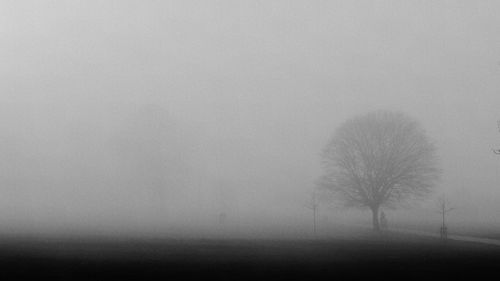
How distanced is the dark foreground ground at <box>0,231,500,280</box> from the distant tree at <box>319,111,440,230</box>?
83.6 feet

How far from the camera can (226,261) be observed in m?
32.0

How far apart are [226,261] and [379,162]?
140 feet

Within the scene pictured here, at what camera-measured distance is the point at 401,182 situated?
228 feet

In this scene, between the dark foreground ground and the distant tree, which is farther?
the distant tree

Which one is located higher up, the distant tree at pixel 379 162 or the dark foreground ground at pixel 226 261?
the distant tree at pixel 379 162

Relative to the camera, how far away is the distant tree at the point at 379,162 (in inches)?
2753

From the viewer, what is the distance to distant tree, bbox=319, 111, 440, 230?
69938 millimetres

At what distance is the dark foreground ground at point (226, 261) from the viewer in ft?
85.0

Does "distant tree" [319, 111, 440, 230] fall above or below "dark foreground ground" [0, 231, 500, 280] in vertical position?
above

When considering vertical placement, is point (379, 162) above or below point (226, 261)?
above

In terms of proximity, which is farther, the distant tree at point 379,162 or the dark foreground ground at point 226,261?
the distant tree at point 379,162

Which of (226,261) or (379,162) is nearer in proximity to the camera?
(226,261)

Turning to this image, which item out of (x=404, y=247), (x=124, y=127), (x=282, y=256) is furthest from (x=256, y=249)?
(x=124, y=127)

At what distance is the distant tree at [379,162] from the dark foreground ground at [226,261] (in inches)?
1003
